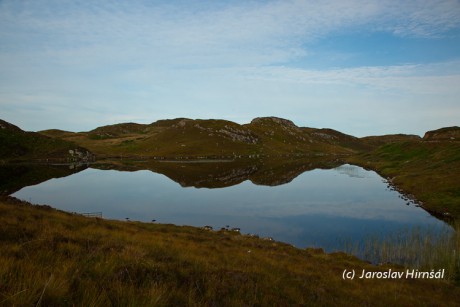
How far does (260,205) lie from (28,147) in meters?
141

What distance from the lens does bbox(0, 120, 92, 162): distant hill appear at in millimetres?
142375

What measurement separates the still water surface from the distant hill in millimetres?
75747

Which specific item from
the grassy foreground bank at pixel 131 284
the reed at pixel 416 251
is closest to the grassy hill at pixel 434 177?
the reed at pixel 416 251

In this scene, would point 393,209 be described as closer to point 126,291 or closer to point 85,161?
point 126,291

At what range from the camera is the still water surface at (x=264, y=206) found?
41181 mm

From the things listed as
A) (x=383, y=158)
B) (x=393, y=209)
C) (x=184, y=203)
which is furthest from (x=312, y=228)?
(x=383, y=158)

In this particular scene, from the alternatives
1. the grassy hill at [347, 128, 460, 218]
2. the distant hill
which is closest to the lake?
the grassy hill at [347, 128, 460, 218]

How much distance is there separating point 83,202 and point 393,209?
54913 mm

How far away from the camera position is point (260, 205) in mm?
58719

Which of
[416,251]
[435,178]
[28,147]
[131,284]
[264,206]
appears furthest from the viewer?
[28,147]

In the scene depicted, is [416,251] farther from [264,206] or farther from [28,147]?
[28,147]

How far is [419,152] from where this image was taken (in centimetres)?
10750

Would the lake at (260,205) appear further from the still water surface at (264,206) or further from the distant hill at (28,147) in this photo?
the distant hill at (28,147)

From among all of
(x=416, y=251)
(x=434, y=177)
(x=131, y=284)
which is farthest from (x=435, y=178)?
(x=131, y=284)
